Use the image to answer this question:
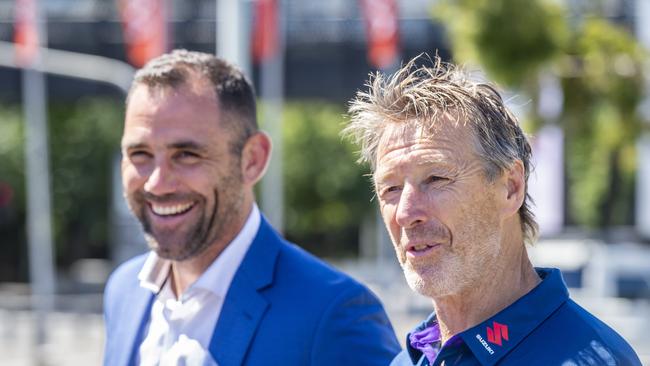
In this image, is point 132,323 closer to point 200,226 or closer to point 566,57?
point 200,226

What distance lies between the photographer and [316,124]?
32875 mm

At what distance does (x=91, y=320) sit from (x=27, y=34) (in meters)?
6.71

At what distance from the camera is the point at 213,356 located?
3025 millimetres

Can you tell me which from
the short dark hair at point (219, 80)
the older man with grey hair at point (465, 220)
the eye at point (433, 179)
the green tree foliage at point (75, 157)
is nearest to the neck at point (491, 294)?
the older man with grey hair at point (465, 220)

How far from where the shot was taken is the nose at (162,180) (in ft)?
10.4

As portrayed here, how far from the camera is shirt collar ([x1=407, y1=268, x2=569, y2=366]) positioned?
228 cm

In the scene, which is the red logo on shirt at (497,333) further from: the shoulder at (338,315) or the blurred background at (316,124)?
the blurred background at (316,124)

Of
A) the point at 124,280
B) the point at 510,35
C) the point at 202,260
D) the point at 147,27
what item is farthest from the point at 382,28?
the point at 202,260

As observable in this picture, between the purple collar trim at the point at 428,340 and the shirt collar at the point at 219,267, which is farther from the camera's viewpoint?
the shirt collar at the point at 219,267

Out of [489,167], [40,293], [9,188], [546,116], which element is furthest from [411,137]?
[9,188]

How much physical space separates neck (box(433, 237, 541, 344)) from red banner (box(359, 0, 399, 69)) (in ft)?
51.5

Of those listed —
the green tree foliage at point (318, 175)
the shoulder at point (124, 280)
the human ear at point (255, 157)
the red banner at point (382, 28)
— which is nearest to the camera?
the human ear at point (255, 157)

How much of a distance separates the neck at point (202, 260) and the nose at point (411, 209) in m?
0.98

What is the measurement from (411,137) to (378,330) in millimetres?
841
